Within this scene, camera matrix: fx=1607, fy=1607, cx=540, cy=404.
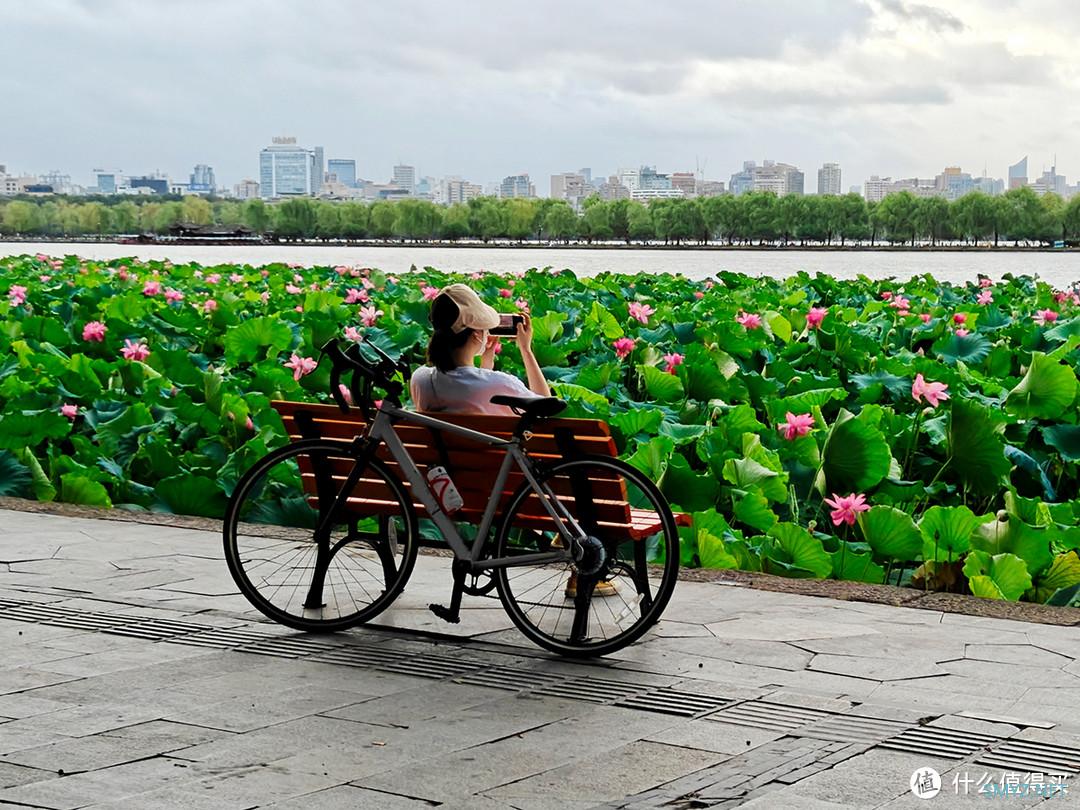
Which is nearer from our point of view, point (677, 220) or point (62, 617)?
point (62, 617)

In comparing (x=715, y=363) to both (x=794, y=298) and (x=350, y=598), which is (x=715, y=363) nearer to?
(x=350, y=598)

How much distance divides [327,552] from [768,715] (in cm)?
195

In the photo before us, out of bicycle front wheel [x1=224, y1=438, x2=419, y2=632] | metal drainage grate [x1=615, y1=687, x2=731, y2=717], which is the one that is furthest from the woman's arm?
metal drainage grate [x1=615, y1=687, x2=731, y2=717]

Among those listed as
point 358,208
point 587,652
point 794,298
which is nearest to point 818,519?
point 587,652

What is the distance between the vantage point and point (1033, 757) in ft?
13.8

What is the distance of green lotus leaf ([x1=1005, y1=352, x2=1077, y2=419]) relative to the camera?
10422 millimetres

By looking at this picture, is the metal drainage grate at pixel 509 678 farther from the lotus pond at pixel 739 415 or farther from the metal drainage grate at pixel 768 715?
the lotus pond at pixel 739 415

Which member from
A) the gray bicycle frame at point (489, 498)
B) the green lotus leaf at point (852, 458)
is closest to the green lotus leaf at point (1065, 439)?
the green lotus leaf at point (852, 458)

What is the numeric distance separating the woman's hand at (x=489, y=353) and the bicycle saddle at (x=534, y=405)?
2.13 feet

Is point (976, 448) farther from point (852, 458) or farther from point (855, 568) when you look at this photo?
point (855, 568)

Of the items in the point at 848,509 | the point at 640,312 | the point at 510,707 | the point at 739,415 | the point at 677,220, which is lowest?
the point at 510,707

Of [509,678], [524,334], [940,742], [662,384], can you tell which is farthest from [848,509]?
[662,384]

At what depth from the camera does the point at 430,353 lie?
235 inches

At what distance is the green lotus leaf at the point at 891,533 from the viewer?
290 inches
